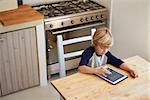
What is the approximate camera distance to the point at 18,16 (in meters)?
2.55

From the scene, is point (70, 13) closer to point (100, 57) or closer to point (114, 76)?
point (100, 57)

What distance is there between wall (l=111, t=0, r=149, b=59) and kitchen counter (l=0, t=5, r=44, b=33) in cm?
91

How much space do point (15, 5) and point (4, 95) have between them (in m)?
1.00

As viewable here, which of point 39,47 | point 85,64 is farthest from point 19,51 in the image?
point 85,64

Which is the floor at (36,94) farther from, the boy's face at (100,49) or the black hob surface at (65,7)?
the boy's face at (100,49)

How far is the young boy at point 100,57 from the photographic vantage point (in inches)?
73.2

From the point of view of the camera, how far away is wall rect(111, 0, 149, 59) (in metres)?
2.56

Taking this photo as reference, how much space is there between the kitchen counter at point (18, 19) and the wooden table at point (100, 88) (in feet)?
3.11

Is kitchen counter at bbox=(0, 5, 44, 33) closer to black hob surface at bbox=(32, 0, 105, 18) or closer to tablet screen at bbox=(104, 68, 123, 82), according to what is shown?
black hob surface at bbox=(32, 0, 105, 18)

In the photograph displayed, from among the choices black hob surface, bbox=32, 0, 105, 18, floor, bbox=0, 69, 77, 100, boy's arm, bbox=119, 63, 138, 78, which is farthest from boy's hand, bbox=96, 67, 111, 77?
black hob surface, bbox=32, 0, 105, 18

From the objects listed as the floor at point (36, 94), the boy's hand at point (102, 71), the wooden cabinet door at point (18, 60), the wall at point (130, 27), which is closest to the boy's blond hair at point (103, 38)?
the boy's hand at point (102, 71)

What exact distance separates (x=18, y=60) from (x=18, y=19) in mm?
465

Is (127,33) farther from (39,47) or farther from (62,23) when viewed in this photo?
(39,47)

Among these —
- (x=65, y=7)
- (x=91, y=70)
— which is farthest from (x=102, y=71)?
(x=65, y=7)
